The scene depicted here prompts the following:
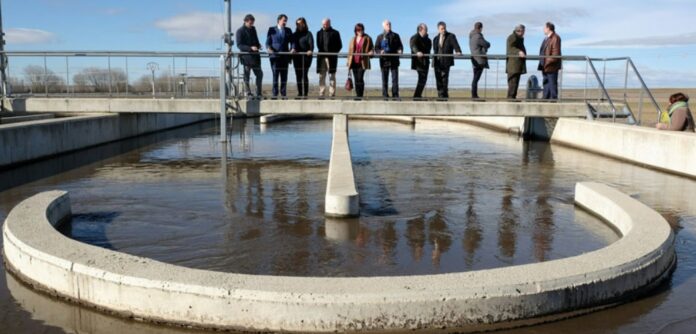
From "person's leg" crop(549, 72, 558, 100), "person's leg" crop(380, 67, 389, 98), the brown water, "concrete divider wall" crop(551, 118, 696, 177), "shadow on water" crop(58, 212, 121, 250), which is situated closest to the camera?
the brown water

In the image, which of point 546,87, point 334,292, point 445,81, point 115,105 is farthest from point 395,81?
point 334,292

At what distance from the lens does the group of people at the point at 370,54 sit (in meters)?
15.5

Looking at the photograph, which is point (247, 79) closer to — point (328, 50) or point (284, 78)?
point (284, 78)

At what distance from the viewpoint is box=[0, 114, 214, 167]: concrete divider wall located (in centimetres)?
1252

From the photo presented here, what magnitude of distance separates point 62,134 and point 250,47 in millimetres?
5005

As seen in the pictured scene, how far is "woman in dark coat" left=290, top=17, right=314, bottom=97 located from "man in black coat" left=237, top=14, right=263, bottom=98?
93 cm

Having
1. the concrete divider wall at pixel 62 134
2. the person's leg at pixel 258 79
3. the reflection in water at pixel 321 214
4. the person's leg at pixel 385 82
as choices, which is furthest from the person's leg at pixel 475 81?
the concrete divider wall at pixel 62 134

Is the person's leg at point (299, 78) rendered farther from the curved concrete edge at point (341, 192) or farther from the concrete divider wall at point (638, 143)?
the concrete divider wall at point (638, 143)

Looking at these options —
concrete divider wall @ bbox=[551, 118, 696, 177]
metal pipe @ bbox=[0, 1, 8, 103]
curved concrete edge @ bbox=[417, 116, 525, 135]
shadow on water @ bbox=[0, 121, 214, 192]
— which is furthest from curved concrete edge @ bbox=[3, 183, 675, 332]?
curved concrete edge @ bbox=[417, 116, 525, 135]

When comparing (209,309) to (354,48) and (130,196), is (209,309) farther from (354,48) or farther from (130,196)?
(354,48)

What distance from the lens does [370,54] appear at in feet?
49.9

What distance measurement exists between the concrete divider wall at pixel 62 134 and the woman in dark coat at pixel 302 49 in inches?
227

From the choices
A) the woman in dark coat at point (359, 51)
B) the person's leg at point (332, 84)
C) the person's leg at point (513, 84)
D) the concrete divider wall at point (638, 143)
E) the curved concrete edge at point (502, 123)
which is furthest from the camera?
the curved concrete edge at point (502, 123)

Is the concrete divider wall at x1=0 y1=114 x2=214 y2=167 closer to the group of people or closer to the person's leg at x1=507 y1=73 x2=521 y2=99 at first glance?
the group of people
